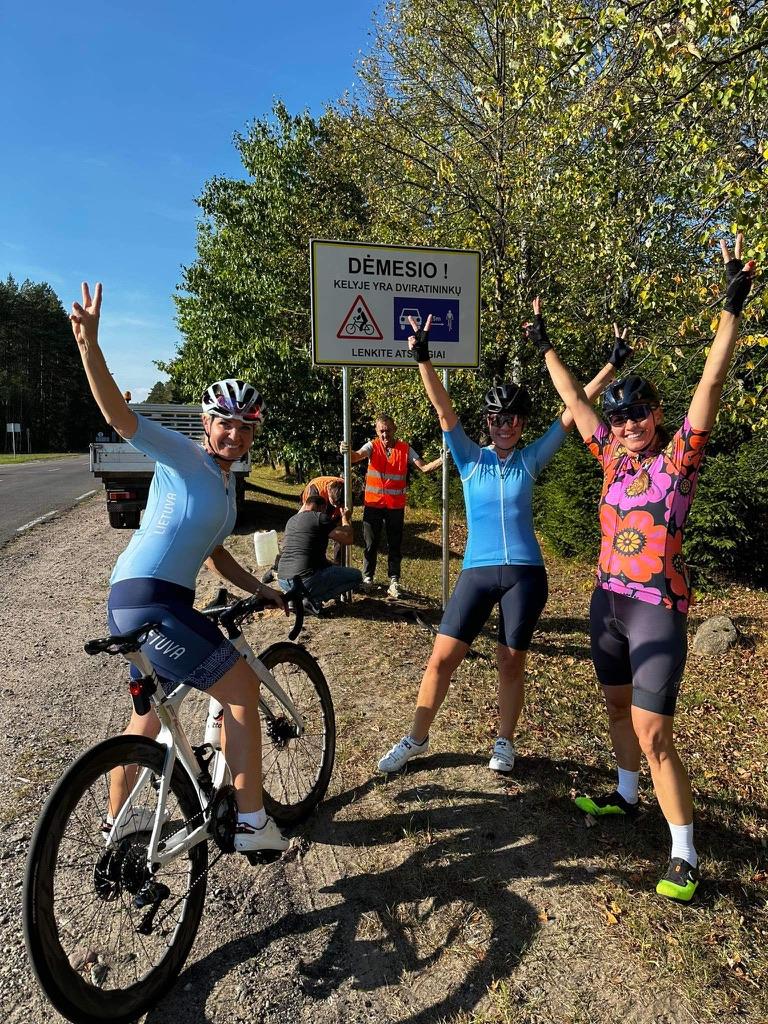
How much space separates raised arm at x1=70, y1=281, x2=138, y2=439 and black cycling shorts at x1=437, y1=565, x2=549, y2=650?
201cm

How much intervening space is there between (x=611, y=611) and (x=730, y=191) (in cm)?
312

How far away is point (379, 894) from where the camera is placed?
8.87 ft

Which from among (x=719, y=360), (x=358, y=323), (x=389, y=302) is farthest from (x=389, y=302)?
(x=719, y=360)

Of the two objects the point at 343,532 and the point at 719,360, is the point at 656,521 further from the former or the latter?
the point at 343,532

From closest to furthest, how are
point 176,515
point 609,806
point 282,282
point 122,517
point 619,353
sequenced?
point 176,515 → point 609,806 → point 619,353 → point 122,517 → point 282,282

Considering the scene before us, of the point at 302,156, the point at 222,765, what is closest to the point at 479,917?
the point at 222,765

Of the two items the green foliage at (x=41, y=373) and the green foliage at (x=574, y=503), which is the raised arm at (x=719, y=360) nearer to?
the green foliage at (x=574, y=503)

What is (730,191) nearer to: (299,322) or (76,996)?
(76,996)

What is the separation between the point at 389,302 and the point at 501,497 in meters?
3.55

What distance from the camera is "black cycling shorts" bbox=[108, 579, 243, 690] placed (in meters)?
2.32

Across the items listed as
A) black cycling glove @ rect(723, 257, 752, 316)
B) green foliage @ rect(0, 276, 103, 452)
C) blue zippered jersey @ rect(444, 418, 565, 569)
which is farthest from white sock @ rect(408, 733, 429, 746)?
green foliage @ rect(0, 276, 103, 452)

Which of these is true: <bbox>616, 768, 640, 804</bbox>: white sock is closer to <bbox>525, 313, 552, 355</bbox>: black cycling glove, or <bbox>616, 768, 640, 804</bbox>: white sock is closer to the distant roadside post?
<bbox>525, 313, 552, 355</bbox>: black cycling glove

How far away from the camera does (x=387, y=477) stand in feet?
24.3

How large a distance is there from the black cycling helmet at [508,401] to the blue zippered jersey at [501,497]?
20 cm
